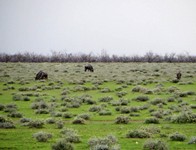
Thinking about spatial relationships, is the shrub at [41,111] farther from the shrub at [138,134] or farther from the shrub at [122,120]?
the shrub at [138,134]

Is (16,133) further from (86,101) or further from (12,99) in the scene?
(12,99)

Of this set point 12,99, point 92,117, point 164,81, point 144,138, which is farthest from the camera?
point 164,81

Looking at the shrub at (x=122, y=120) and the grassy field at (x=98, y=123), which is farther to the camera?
the shrub at (x=122, y=120)

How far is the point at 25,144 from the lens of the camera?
14078 millimetres

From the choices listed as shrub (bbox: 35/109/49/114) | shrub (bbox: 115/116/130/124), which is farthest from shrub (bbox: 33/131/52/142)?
shrub (bbox: 35/109/49/114)

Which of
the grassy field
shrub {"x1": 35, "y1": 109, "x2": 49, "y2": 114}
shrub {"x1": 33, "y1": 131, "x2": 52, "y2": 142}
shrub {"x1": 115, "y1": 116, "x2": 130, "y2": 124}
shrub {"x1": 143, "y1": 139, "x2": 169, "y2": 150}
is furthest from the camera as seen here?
shrub {"x1": 35, "y1": 109, "x2": 49, "y2": 114}

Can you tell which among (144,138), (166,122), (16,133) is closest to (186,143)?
(144,138)

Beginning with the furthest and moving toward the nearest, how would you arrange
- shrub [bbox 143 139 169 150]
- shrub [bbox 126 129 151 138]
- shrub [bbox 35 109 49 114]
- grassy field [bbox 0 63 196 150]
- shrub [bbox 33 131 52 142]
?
shrub [bbox 35 109 49 114] → shrub [bbox 126 129 151 138] → shrub [bbox 33 131 52 142] → grassy field [bbox 0 63 196 150] → shrub [bbox 143 139 169 150]

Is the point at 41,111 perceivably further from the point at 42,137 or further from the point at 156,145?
the point at 156,145

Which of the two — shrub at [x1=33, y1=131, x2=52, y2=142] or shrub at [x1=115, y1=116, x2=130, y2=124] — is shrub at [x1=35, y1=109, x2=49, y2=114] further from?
shrub at [x1=33, y1=131, x2=52, y2=142]

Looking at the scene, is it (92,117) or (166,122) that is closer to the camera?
(166,122)

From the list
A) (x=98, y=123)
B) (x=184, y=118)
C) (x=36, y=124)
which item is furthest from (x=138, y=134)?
(x=36, y=124)

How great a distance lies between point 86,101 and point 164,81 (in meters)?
18.1

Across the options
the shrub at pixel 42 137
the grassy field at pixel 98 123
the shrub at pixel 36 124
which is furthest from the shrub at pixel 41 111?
the shrub at pixel 42 137
